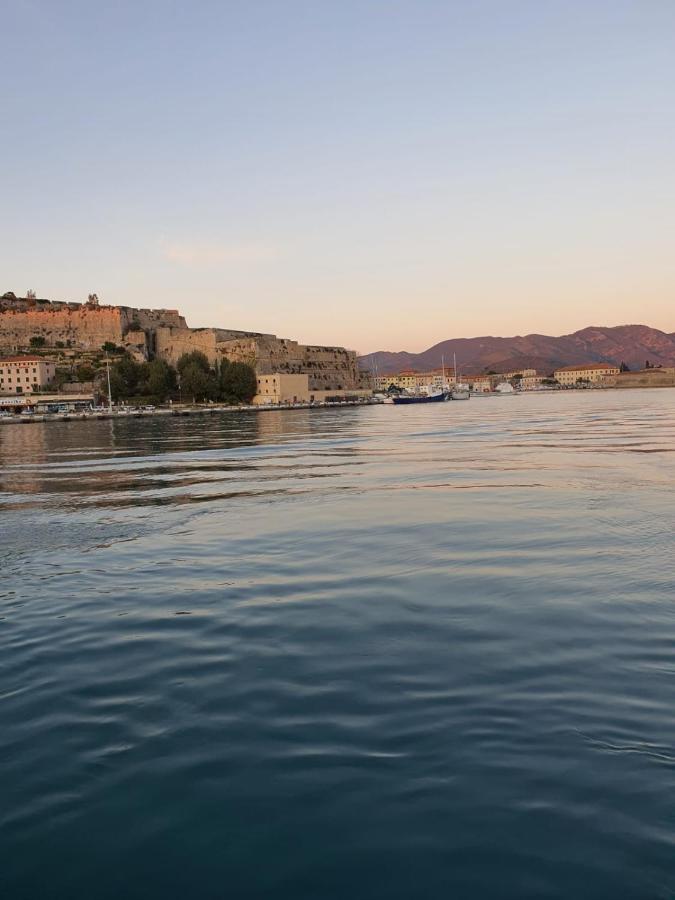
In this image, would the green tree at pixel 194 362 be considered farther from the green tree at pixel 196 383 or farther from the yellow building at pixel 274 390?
the yellow building at pixel 274 390

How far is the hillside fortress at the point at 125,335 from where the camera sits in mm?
93062

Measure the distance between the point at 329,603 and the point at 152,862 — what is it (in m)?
3.61

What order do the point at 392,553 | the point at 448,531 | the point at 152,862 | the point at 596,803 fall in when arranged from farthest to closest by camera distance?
the point at 448,531 < the point at 392,553 < the point at 596,803 < the point at 152,862

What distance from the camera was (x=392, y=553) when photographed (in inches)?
330

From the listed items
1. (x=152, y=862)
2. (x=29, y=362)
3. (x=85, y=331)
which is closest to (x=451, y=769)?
(x=152, y=862)

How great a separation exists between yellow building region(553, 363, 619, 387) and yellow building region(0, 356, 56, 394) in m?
128

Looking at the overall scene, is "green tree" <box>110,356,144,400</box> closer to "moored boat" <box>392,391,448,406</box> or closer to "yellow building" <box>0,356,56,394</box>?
"yellow building" <box>0,356,56,394</box>

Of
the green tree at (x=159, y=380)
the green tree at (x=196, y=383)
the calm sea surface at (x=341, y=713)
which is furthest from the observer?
the green tree at (x=196, y=383)

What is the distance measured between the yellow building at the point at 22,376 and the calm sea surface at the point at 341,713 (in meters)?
78.9

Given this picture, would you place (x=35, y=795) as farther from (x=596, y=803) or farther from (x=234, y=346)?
(x=234, y=346)

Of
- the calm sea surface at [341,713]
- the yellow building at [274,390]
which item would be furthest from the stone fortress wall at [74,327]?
the calm sea surface at [341,713]

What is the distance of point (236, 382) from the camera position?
280 feet

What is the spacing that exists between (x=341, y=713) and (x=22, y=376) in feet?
283

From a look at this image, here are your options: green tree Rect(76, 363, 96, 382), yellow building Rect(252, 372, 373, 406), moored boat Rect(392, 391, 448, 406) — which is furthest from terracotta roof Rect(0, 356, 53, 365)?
moored boat Rect(392, 391, 448, 406)
